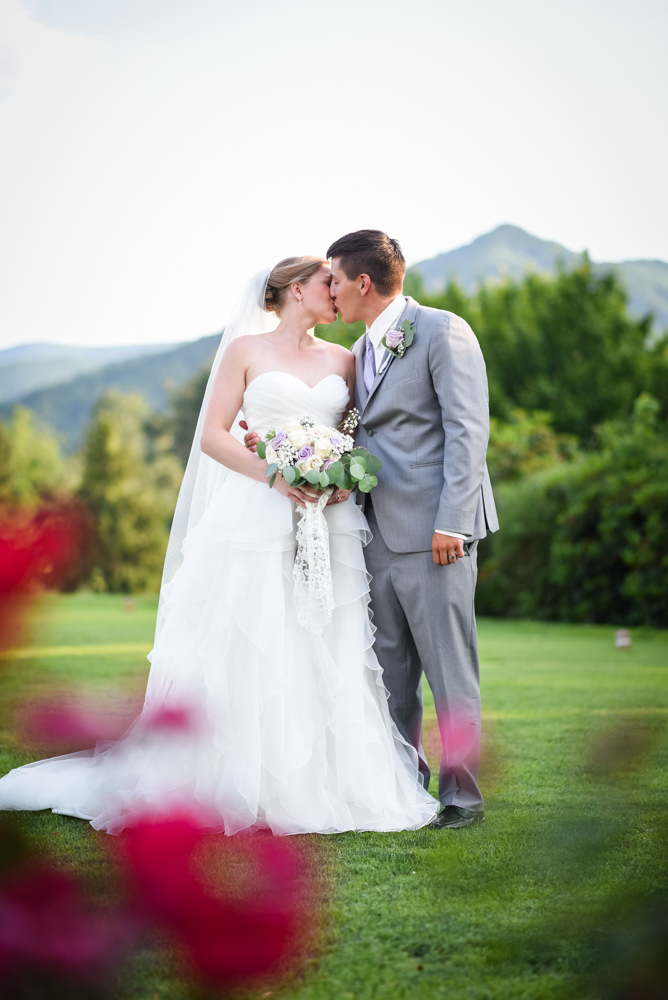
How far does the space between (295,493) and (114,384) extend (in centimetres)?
11131

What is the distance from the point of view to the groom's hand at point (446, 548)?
3.52 meters

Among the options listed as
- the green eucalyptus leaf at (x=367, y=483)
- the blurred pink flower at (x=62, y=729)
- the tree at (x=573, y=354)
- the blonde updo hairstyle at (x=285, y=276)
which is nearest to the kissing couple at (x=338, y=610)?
the blonde updo hairstyle at (x=285, y=276)

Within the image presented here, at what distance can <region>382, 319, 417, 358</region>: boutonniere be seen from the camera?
12.1 ft

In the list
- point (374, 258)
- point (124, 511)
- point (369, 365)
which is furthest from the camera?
point (124, 511)

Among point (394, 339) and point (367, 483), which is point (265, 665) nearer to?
point (367, 483)

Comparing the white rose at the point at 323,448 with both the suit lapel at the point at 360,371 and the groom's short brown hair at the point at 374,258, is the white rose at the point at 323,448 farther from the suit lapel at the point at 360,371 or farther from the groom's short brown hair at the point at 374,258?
the groom's short brown hair at the point at 374,258

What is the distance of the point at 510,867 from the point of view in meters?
2.40

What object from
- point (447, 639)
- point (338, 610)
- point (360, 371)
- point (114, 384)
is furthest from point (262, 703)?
point (114, 384)

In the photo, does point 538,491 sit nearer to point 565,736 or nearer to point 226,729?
point 565,736

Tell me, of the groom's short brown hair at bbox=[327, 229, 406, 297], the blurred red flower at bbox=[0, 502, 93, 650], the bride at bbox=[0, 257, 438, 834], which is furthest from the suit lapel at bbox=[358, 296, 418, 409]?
the blurred red flower at bbox=[0, 502, 93, 650]

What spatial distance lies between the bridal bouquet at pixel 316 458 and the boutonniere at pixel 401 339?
428mm

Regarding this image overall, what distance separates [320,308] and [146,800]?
7.52ft

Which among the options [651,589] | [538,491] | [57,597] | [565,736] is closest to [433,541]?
[565,736]

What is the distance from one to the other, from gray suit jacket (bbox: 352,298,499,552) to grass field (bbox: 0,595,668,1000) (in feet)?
3.59
